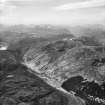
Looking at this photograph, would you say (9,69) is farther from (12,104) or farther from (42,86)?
(12,104)

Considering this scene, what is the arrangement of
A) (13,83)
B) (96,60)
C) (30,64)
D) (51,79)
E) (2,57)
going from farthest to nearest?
(2,57) < (30,64) < (96,60) < (51,79) < (13,83)

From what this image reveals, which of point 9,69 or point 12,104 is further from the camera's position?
point 9,69

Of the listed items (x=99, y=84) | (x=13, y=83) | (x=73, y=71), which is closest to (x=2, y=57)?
(x=13, y=83)

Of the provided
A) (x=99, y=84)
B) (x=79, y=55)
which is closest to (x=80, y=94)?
(x=99, y=84)

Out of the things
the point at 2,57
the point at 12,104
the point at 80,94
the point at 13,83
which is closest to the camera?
the point at 12,104

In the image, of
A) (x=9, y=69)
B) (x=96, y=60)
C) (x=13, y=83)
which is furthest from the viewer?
(x=9, y=69)

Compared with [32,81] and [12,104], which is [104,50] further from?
[12,104]

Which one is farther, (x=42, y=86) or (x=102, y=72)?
(x=102, y=72)

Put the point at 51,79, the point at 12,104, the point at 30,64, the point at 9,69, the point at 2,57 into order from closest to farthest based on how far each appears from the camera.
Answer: the point at 12,104 < the point at 51,79 < the point at 9,69 < the point at 30,64 < the point at 2,57

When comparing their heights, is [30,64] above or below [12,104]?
below
